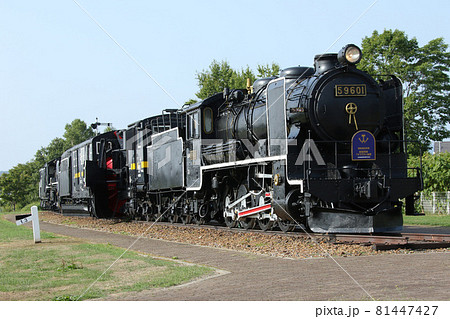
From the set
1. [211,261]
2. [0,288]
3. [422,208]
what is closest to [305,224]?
[211,261]

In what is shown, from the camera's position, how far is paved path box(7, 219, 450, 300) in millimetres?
6594

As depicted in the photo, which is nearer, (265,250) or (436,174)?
(265,250)

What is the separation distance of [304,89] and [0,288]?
836 centimetres

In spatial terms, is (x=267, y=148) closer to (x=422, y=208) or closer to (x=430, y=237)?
(x=430, y=237)

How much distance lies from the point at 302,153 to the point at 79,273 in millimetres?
6078

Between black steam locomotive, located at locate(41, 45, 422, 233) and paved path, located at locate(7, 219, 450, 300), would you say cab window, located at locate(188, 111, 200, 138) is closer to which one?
black steam locomotive, located at locate(41, 45, 422, 233)

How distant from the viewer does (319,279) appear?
767cm

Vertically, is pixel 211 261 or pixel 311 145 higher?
pixel 311 145

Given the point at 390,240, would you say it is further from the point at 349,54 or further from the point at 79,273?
the point at 79,273

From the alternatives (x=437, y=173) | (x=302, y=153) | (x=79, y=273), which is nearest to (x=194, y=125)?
(x=302, y=153)

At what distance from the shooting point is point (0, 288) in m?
7.85

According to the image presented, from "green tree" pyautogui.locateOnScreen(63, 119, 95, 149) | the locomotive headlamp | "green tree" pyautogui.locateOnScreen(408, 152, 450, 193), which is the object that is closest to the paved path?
the locomotive headlamp

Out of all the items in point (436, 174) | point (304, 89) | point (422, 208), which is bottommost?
point (422, 208)

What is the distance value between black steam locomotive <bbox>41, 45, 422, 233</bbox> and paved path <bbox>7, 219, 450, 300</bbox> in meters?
2.30
